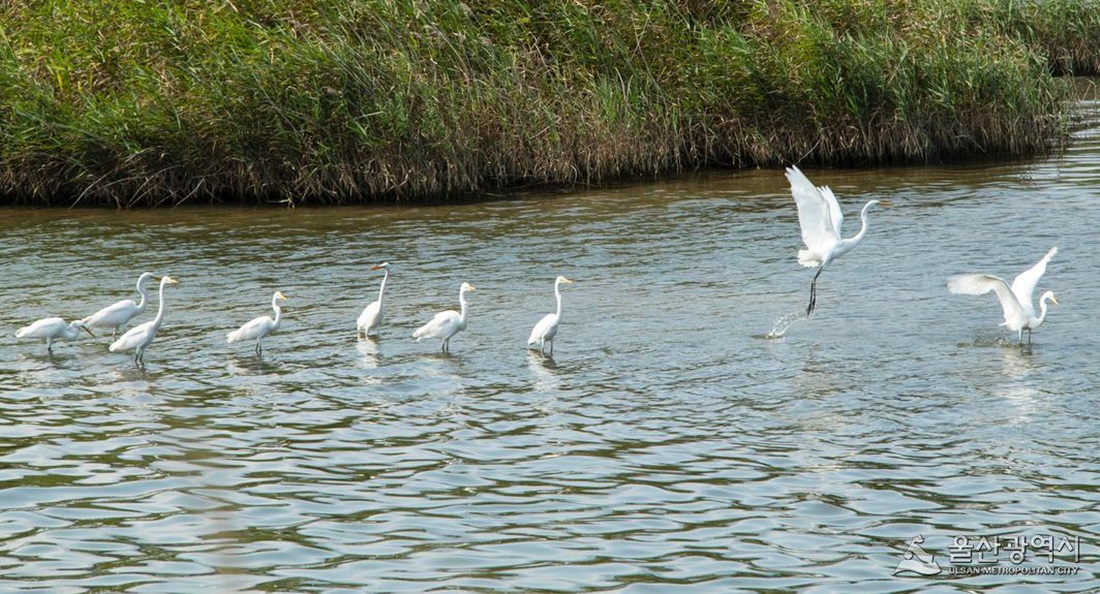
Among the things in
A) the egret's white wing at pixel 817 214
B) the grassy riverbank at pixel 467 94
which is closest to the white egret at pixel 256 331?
the egret's white wing at pixel 817 214

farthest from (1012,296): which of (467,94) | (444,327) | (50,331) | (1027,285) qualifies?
(467,94)

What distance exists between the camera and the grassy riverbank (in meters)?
18.0

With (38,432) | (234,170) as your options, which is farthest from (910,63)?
(38,432)

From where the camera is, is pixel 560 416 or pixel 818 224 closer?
pixel 560 416

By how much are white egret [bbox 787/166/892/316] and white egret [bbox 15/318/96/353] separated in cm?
588

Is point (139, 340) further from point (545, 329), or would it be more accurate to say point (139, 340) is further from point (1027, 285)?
point (1027, 285)

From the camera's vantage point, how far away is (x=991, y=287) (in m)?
11.0

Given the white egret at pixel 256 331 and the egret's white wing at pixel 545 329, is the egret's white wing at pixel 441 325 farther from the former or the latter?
the white egret at pixel 256 331

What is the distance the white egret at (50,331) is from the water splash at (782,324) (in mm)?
5488

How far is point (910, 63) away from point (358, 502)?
13999 millimetres

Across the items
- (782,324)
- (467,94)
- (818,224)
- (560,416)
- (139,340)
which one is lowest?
(560,416)

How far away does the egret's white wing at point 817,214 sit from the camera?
11711 mm

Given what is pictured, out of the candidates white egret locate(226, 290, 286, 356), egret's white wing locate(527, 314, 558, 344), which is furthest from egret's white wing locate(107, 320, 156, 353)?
egret's white wing locate(527, 314, 558, 344)

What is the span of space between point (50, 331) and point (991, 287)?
729 cm
